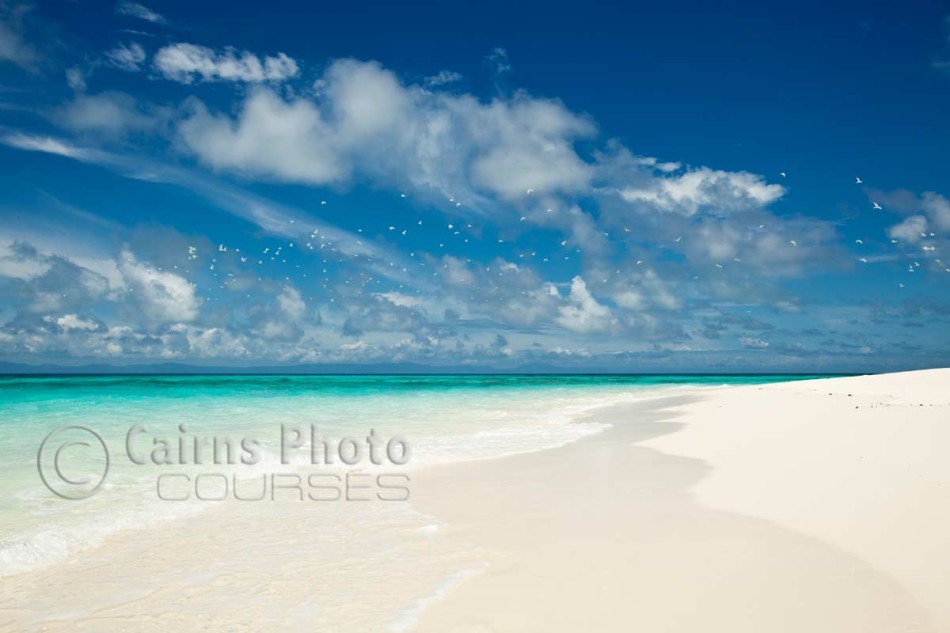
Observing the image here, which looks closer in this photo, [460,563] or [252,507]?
[460,563]

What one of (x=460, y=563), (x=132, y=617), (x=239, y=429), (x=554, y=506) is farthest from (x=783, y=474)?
(x=239, y=429)

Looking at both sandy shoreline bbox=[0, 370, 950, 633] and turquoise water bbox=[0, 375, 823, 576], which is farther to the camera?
turquoise water bbox=[0, 375, 823, 576]

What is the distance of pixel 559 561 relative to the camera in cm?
605

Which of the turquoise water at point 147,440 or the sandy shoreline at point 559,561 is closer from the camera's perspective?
the sandy shoreline at point 559,561

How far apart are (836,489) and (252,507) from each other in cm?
895

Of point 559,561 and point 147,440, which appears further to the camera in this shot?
point 147,440

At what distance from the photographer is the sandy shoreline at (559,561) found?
484 cm

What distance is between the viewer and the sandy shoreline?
484 centimetres

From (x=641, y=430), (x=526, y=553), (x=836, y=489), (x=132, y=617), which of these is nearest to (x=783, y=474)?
(x=836, y=489)

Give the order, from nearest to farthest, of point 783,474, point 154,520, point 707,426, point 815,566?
1. point 815,566
2. point 154,520
3. point 783,474
4. point 707,426

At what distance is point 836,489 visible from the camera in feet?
28.0

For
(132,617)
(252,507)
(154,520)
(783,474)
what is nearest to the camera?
(132,617)

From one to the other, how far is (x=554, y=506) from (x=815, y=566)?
3528 mm

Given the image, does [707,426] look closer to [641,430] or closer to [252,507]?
[641,430]
